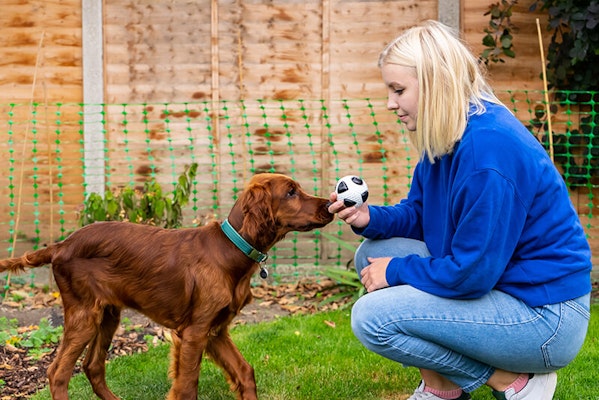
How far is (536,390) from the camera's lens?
11.1 feet

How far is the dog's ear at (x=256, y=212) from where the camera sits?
3854mm

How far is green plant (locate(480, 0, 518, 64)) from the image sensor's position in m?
6.92

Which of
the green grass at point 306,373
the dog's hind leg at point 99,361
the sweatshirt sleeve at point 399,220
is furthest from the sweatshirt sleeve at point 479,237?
the dog's hind leg at point 99,361

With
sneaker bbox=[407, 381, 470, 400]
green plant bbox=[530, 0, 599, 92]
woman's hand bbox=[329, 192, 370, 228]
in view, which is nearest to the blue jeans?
sneaker bbox=[407, 381, 470, 400]

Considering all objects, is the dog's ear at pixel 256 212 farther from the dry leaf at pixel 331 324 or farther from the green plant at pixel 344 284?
the green plant at pixel 344 284

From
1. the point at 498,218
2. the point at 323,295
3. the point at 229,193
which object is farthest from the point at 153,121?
the point at 498,218

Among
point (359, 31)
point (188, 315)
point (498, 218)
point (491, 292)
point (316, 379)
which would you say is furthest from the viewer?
point (359, 31)

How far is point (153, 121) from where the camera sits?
24.5ft

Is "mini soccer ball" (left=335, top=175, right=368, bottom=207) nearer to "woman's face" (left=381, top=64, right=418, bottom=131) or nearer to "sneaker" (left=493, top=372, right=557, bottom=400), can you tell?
"woman's face" (left=381, top=64, right=418, bottom=131)

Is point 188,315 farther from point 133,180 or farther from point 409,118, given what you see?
point 133,180

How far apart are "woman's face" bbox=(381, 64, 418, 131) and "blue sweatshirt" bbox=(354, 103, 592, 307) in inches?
9.3

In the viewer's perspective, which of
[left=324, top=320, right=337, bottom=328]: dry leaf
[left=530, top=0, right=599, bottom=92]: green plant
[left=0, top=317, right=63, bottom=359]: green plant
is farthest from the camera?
[left=530, top=0, right=599, bottom=92]: green plant

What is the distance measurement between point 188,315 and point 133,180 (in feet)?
12.7

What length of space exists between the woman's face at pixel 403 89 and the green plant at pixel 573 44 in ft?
12.1
